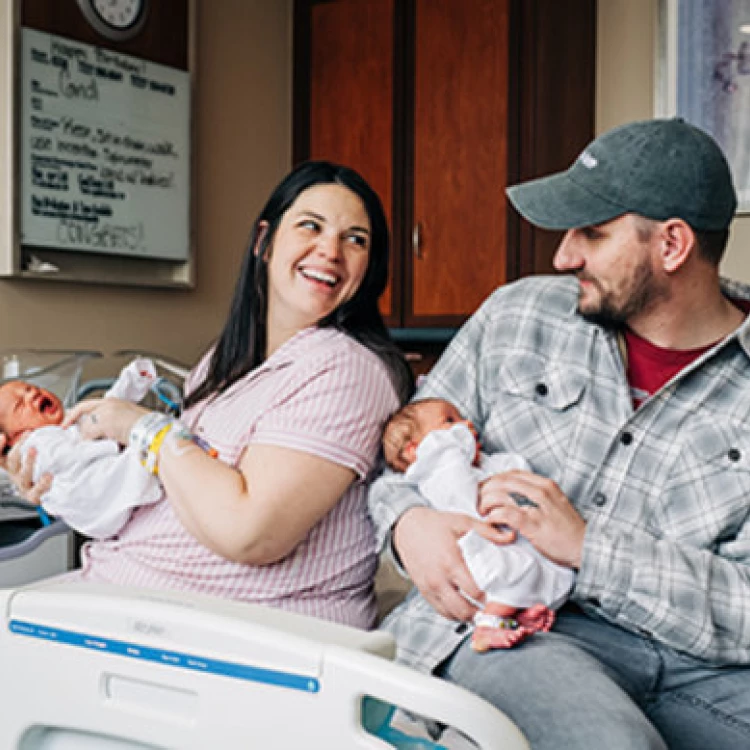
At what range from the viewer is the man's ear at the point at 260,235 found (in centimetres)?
169

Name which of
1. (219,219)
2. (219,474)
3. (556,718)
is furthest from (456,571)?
(219,219)

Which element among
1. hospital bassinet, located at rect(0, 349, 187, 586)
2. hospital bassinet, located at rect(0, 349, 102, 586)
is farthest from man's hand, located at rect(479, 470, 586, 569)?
hospital bassinet, located at rect(0, 349, 102, 586)

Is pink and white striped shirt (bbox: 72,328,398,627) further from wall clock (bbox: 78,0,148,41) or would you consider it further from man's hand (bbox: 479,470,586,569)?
wall clock (bbox: 78,0,148,41)

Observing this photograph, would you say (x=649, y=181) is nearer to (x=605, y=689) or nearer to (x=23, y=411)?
(x=605, y=689)

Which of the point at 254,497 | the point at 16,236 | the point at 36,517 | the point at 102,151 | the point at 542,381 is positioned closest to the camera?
the point at 254,497

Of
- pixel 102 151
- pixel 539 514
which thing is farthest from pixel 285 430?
pixel 102 151

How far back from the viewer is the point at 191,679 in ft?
3.23

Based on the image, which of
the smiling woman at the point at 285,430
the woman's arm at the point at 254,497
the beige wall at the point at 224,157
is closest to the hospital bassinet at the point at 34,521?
the smiling woman at the point at 285,430

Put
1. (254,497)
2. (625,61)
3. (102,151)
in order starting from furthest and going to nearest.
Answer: (102,151), (625,61), (254,497)

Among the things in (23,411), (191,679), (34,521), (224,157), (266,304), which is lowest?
(34,521)

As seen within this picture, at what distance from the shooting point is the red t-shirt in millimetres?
1557

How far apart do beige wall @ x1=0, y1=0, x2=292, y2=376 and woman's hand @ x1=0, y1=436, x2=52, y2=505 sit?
1.90m

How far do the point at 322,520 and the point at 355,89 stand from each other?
258 cm

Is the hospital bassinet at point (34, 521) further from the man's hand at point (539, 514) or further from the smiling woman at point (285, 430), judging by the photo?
the man's hand at point (539, 514)
